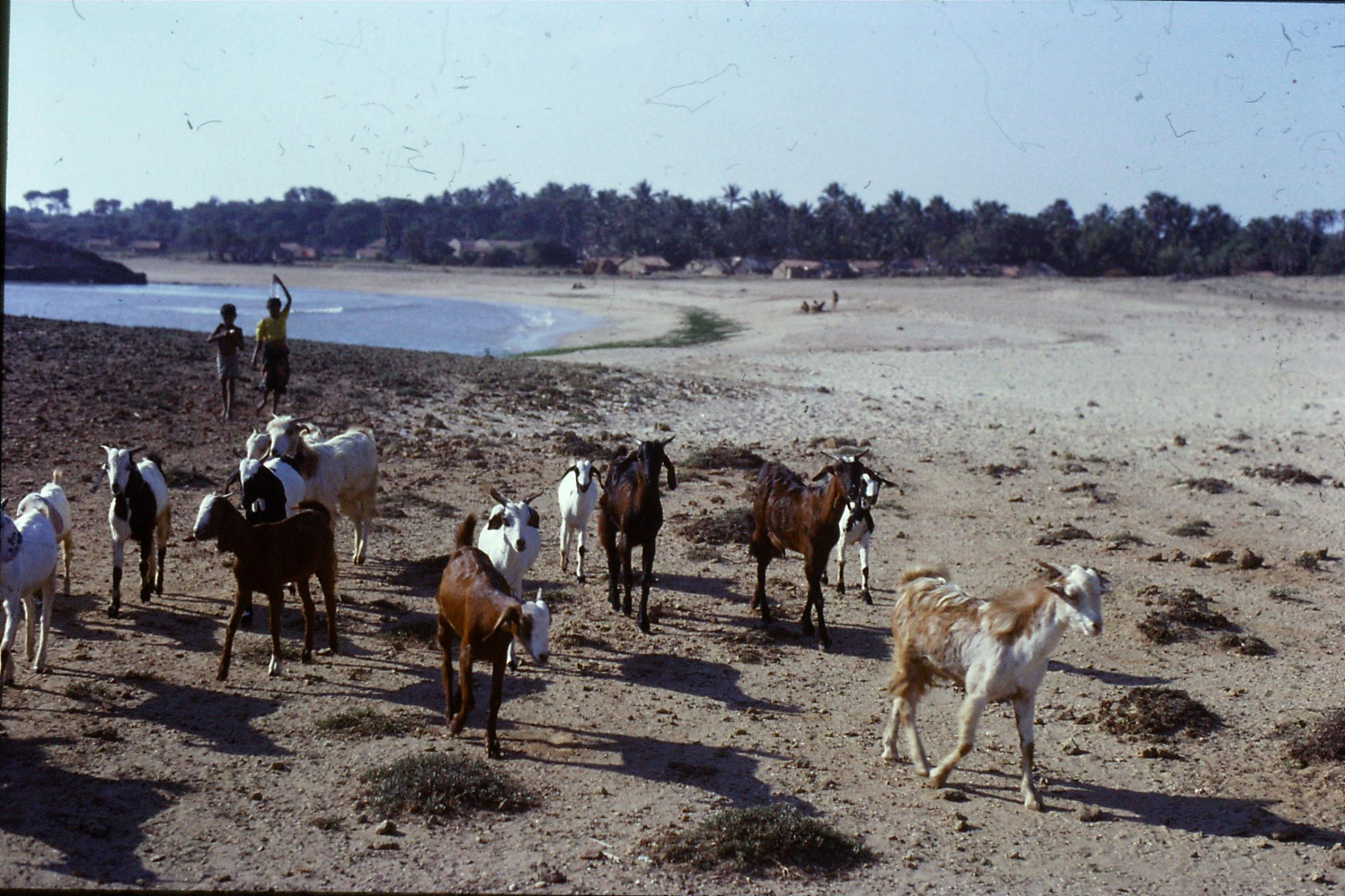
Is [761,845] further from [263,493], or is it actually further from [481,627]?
[263,493]

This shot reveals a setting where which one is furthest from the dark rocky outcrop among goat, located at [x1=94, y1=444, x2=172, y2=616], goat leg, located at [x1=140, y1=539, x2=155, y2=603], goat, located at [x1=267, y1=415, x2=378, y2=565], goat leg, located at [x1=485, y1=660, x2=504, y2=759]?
goat leg, located at [x1=485, y1=660, x2=504, y2=759]

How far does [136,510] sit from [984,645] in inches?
324

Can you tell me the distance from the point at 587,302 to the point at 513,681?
60.8 meters

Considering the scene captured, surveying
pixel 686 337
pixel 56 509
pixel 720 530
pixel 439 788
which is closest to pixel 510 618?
pixel 439 788

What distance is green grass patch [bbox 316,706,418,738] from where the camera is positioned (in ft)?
29.9

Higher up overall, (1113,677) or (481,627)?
(481,627)

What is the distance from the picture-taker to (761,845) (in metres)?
7.46

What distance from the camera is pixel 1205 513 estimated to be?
18000mm

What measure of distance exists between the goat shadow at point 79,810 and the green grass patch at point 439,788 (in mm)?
1371

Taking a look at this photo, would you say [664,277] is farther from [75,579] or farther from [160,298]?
[75,579]

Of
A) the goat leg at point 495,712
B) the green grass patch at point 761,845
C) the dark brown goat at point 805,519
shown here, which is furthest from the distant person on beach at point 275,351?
the green grass patch at point 761,845

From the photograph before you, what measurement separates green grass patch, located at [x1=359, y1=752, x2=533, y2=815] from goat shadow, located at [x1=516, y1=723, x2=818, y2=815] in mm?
668

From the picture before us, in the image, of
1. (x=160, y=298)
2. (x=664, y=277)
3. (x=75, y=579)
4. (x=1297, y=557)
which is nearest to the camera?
(x=75, y=579)

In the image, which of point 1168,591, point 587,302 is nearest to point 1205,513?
point 1168,591
